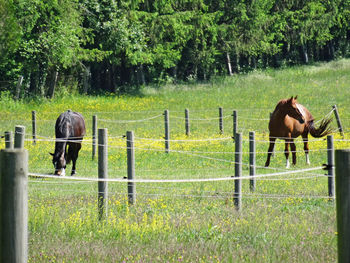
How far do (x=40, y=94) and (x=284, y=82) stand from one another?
18.3 metres

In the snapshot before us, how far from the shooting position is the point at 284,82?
4853 cm

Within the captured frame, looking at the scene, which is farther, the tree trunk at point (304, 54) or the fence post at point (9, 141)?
the tree trunk at point (304, 54)

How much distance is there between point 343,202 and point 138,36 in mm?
45937

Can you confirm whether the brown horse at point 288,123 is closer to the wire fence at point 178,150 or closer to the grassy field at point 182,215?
the wire fence at point 178,150

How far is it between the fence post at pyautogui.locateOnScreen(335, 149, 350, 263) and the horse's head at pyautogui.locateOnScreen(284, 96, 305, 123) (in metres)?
14.9

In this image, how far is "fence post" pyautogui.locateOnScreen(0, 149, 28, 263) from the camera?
12.1 feet

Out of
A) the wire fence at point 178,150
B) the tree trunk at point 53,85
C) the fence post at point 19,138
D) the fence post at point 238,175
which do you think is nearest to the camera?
the fence post at point 238,175

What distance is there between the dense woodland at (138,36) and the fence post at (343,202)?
119ft

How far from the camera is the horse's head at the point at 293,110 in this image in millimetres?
18391

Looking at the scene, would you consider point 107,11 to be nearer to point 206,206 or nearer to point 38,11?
point 38,11

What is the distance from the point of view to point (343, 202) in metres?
3.65

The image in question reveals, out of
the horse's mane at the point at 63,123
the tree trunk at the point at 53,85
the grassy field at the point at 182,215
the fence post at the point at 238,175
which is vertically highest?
the tree trunk at the point at 53,85

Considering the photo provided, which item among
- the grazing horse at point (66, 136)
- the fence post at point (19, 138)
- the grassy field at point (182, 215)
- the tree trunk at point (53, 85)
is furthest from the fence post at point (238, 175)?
the tree trunk at point (53, 85)

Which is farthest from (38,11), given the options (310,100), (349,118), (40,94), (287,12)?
(287,12)
